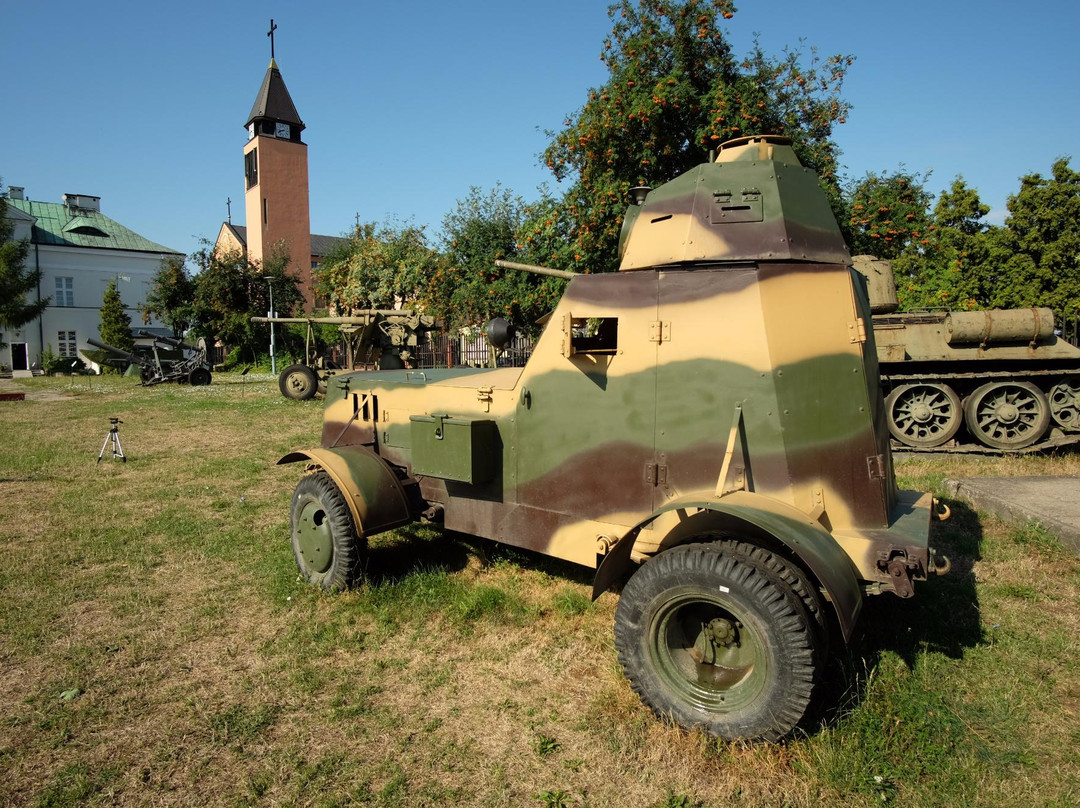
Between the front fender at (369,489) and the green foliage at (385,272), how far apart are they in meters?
→ 29.4

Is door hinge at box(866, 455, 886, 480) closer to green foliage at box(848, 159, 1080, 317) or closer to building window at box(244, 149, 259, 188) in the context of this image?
green foliage at box(848, 159, 1080, 317)

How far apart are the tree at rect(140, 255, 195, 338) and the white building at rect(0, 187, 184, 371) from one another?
10.4 metres

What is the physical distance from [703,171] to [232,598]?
4312mm

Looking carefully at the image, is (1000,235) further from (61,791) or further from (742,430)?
(61,791)

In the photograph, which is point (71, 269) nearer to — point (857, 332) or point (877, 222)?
point (877, 222)

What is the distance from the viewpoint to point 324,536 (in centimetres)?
520

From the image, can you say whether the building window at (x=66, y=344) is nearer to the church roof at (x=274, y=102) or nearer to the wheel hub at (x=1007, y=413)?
the church roof at (x=274, y=102)

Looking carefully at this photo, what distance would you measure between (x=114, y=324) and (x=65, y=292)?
8.79 meters

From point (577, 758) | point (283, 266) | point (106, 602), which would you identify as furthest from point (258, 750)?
point (283, 266)

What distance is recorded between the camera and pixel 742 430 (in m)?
3.66

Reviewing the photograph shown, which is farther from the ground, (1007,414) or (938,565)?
(1007,414)

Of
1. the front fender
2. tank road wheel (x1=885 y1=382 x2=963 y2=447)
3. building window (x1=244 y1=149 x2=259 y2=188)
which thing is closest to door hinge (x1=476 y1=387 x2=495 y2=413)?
the front fender

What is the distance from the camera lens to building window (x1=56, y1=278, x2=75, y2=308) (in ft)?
154

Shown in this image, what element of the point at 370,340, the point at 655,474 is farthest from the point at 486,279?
the point at 655,474
